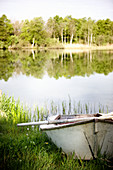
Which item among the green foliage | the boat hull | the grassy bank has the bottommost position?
the grassy bank

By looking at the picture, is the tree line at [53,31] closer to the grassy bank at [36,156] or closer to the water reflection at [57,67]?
the water reflection at [57,67]

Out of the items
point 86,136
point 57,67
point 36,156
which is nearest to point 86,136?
point 86,136

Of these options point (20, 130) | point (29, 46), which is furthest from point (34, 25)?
point (20, 130)

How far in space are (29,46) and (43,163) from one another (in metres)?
63.8

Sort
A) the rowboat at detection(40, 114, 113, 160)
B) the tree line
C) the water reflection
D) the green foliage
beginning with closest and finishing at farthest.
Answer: the rowboat at detection(40, 114, 113, 160) < the water reflection < the green foliage < the tree line

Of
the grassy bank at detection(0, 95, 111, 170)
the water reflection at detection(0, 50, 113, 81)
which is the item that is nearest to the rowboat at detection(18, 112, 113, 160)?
the grassy bank at detection(0, 95, 111, 170)

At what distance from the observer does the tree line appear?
58.1m

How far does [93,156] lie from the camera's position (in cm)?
396

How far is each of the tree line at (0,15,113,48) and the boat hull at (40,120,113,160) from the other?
5405cm

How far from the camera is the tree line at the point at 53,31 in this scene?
191 ft

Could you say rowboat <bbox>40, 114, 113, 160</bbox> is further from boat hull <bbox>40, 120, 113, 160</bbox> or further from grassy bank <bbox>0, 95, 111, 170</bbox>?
grassy bank <bbox>0, 95, 111, 170</bbox>

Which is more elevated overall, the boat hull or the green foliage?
the green foliage

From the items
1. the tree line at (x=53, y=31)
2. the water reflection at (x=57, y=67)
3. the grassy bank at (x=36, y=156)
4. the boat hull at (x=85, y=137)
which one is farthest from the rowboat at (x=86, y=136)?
the tree line at (x=53, y=31)

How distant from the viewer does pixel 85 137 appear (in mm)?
3807
